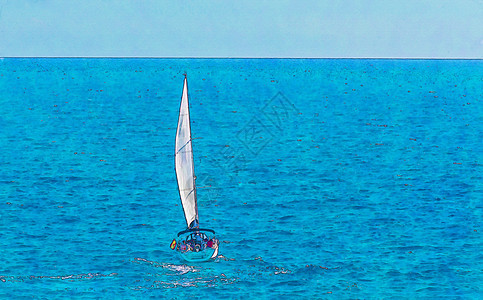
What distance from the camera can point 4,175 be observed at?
8400cm

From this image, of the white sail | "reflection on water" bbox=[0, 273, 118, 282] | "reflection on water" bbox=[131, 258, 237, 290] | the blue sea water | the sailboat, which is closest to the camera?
"reflection on water" bbox=[131, 258, 237, 290]

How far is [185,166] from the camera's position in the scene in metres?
59.6

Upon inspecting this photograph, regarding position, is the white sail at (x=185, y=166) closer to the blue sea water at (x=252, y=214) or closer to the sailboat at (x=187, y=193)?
the sailboat at (x=187, y=193)

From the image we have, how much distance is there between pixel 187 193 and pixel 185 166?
249 centimetres

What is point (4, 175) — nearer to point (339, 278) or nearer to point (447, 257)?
point (339, 278)

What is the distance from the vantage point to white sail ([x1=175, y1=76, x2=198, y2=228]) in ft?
191

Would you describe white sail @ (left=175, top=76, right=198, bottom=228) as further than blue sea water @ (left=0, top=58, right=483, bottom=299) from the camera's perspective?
Yes

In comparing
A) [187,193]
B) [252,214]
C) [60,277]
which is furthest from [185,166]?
[60,277]

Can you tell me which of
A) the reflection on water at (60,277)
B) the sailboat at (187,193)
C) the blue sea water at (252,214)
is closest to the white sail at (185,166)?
the sailboat at (187,193)

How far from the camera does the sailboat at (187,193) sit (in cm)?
5425

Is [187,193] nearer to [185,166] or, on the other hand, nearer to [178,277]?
[185,166]

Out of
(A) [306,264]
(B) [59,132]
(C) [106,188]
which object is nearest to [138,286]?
(A) [306,264]

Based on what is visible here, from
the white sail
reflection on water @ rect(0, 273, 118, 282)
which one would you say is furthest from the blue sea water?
the white sail

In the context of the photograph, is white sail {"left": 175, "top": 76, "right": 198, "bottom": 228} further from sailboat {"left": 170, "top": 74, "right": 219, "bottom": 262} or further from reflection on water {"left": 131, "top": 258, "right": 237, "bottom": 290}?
reflection on water {"left": 131, "top": 258, "right": 237, "bottom": 290}
